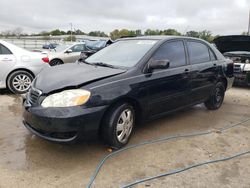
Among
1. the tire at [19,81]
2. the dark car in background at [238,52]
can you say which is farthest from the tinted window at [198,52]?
the tire at [19,81]

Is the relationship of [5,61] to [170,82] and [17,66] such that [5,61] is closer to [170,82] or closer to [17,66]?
[17,66]

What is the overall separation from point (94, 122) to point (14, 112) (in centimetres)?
254

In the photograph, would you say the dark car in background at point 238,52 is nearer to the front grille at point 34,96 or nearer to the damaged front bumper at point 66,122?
the damaged front bumper at point 66,122

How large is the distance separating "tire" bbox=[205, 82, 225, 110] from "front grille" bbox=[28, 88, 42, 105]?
3.60m

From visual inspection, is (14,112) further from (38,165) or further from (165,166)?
(165,166)

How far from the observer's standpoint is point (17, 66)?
6285mm

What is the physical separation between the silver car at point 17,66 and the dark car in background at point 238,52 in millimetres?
5804

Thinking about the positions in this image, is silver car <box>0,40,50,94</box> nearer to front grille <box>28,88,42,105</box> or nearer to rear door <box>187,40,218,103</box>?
front grille <box>28,88,42,105</box>

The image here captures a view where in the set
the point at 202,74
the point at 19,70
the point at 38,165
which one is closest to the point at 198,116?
the point at 202,74

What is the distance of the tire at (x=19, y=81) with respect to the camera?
6.29 metres

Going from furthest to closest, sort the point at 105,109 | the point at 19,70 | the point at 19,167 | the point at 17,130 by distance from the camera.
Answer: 1. the point at 19,70
2. the point at 17,130
3. the point at 105,109
4. the point at 19,167

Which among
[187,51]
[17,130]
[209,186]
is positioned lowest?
[209,186]

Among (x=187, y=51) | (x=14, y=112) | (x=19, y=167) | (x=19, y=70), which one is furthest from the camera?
(x=19, y=70)

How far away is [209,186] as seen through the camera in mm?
2756
